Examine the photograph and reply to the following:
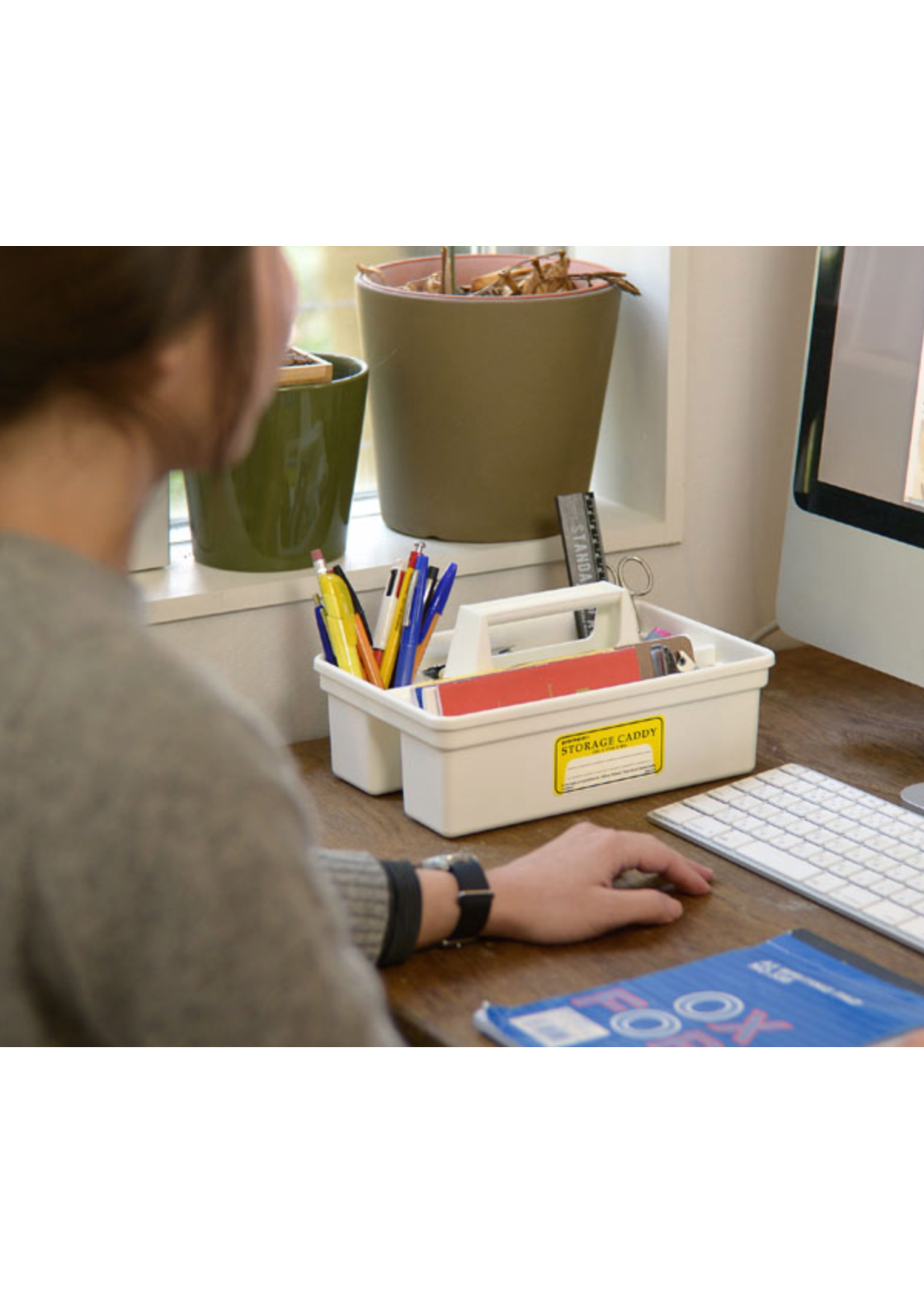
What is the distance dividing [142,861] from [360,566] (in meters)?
0.87

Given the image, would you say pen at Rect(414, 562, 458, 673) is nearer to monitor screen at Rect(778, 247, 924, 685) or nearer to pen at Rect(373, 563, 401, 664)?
pen at Rect(373, 563, 401, 664)

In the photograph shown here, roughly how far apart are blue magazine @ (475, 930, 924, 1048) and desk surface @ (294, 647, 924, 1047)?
25mm

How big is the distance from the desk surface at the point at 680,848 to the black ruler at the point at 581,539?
0.21m

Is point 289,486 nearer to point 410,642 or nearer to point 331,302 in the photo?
point 410,642

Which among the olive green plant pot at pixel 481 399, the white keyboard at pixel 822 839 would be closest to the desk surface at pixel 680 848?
the white keyboard at pixel 822 839

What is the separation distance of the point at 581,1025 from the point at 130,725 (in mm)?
416

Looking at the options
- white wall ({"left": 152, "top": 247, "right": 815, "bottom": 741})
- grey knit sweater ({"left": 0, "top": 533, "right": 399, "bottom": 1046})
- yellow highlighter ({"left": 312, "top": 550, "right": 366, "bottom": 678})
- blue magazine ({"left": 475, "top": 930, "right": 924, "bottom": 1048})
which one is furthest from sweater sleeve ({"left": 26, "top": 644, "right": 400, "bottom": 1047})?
white wall ({"left": 152, "top": 247, "right": 815, "bottom": 741})

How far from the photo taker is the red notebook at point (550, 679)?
1188mm

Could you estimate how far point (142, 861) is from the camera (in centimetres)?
59

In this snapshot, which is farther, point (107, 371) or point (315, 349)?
point (315, 349)

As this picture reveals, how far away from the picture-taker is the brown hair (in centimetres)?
65
